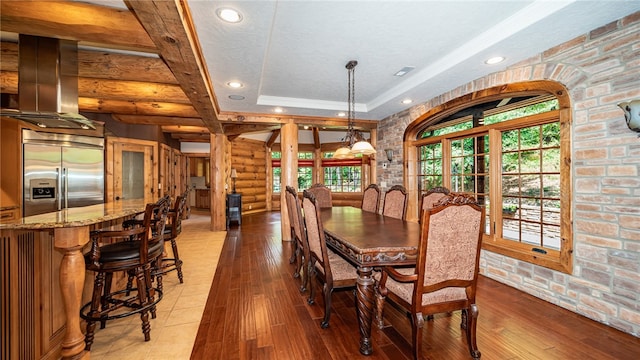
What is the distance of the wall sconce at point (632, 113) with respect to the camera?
1856mm

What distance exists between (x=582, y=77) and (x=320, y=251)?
2.86 m

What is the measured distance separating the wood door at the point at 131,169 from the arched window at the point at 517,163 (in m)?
6.03

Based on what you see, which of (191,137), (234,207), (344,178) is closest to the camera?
(234,207)

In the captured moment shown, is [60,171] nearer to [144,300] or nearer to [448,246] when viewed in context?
[144,300]

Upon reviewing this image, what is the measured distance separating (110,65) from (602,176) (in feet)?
16.6

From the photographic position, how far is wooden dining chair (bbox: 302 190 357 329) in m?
2.04

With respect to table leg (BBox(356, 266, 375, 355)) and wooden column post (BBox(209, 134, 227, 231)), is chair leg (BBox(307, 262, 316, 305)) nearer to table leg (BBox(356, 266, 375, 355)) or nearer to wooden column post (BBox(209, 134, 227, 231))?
table leg (BBox(356, 266, 375, 355))

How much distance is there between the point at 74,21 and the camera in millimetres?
1877

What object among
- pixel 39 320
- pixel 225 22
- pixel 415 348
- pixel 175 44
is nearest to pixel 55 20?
pixel 175 44

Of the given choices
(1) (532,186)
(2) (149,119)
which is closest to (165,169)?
(2) (149,119)

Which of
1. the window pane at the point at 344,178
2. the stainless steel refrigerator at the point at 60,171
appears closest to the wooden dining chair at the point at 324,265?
the stainless steel refrigerator at the point at 60,171

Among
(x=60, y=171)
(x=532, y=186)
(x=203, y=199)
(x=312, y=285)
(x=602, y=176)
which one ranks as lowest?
(x=312, y=285)

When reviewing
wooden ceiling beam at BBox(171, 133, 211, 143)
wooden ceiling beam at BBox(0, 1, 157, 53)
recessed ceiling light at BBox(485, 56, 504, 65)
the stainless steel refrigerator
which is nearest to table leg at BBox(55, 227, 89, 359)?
wooden ceiling beam at BBox(0, 1, 157, 53)

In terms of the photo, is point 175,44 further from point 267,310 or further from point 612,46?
point 612,46
